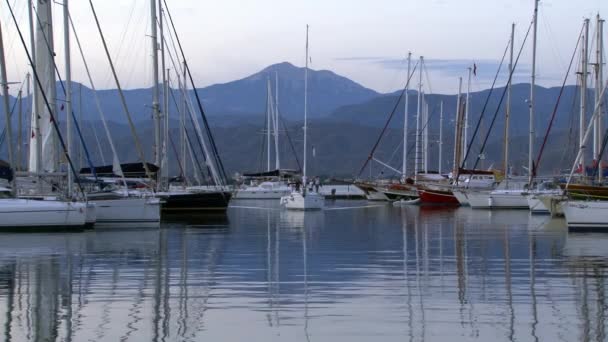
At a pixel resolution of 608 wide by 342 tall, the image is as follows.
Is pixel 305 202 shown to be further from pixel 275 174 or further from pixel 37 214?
pixel 275 174

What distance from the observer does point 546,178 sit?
46844mm

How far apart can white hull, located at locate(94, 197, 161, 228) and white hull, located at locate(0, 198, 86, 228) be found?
3.08 meters

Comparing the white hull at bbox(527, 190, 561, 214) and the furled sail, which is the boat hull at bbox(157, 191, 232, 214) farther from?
the white hull at bbox(527, 190, 561, 214)

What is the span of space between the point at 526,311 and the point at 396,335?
2.53 m

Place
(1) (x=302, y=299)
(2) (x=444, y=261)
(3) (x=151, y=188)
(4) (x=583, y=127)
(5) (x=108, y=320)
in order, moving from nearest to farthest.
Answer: (5) (x=108, y=320)
(1) (x=302, y=299)
(2) (x=444, y=261)
(3) (x=151, y=188)
(4) (x=583, y=127)

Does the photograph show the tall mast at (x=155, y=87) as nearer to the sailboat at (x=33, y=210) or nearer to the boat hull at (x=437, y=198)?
the sailboat at (x=33, y=210)

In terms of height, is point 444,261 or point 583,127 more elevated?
point 583,127

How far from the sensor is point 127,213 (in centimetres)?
3322

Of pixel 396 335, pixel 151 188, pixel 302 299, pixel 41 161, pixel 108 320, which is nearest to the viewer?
pixel 396 335

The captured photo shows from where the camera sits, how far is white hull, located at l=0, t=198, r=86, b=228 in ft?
96.2

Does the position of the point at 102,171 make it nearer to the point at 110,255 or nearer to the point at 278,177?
the point at 110,255

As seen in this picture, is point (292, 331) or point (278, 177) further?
point (278, 177)

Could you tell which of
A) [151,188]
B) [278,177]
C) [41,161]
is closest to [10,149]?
[41,161]

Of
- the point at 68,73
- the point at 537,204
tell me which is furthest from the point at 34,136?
the point at 537,204
